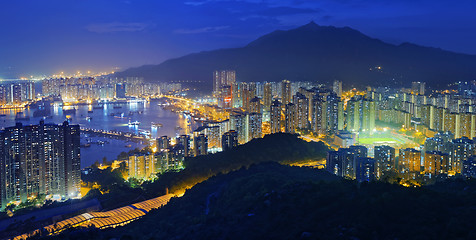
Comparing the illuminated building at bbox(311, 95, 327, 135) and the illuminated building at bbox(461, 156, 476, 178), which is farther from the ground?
the illuminated building at bbox(311, 95, 327, 135)

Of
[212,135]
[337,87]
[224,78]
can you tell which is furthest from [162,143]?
Answer: [224,78]

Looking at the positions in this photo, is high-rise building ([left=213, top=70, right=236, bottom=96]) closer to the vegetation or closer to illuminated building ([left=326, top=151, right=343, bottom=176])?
the vegetation

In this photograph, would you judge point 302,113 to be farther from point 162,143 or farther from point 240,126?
point 162,143

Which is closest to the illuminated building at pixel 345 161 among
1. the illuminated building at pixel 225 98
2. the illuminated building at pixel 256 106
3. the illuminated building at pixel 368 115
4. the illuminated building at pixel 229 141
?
the illuminated building at pixel 229 141

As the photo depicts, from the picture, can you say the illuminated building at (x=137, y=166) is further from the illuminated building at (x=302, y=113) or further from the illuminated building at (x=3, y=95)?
the illuminated building at (x=3, y=95)

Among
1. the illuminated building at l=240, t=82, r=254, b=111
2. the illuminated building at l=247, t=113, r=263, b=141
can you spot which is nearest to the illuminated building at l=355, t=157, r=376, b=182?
the illuminated building at l=247, t=113, r=263, b=141

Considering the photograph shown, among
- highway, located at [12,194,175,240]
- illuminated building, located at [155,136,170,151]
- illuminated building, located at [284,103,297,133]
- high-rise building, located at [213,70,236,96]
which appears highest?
high-rise building, located at [213,70,236,96]
